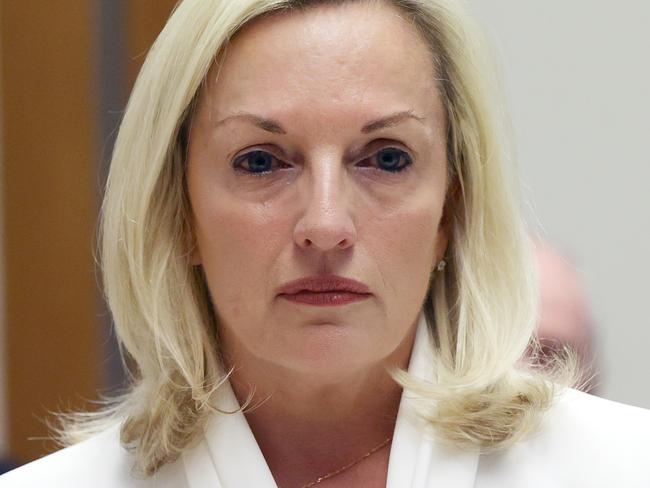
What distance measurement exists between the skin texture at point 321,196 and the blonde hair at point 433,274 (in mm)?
58

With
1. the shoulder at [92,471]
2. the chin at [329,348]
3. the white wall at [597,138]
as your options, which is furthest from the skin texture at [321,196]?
the white wall at [597,138]

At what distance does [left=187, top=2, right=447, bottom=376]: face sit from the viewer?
7.27 feet

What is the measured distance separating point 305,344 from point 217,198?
0.93 ft

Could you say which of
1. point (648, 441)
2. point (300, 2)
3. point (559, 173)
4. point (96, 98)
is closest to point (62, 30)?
point (96, 98)

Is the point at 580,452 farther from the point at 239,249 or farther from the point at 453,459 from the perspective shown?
the point at 239,249

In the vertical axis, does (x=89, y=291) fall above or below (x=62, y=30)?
below

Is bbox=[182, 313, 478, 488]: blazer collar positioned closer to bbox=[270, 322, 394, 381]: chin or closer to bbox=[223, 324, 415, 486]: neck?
bbox=[223, 324, 415, 486]: neck

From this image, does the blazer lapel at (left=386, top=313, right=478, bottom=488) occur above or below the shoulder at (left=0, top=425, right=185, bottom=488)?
above

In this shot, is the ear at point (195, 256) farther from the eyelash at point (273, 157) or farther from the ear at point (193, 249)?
the eyelash at point (273, 157)

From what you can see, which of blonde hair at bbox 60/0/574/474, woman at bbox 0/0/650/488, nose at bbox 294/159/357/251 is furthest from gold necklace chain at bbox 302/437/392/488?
nose at bbox 294/159/357/251

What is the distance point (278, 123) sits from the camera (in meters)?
2.24

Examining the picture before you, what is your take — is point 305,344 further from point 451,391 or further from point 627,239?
point 627,239

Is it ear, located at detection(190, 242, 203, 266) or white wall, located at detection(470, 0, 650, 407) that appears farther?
white wall, located at detection(470, 0, 650, 407)

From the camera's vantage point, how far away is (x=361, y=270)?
221 centimetres
